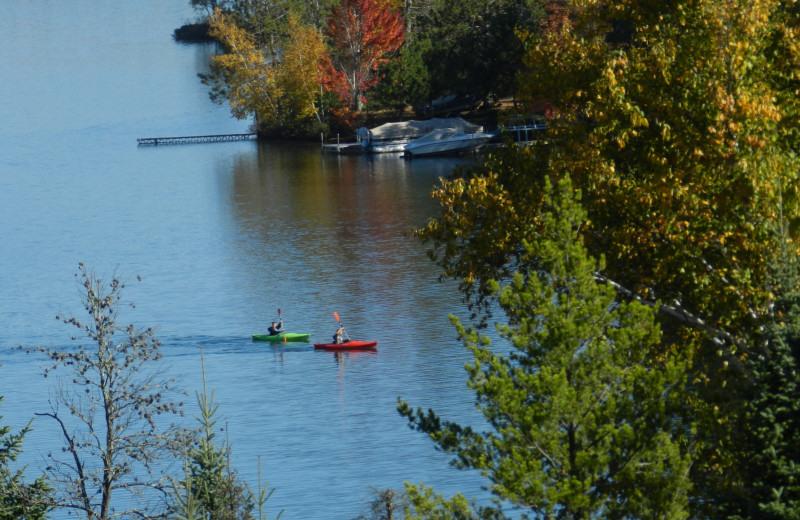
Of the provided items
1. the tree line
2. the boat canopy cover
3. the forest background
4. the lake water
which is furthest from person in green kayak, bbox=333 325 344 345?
the boat canopy cover

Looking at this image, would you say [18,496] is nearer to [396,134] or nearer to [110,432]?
[110,432]

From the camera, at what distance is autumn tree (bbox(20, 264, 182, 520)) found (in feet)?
81.3

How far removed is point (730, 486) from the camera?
16078 mm

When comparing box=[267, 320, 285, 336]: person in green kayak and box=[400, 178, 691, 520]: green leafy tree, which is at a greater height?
box=[400, 178, 691, 520]: green leafy tree

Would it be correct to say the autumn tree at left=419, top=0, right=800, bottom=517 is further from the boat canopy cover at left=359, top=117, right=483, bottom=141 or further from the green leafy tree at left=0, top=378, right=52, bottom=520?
the boat canopy cover at left=359, top=117, right=483, bottom=141

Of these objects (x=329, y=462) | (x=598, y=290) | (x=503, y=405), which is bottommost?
(x=329, y=462)

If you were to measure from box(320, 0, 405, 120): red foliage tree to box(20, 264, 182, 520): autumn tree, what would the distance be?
57.2m

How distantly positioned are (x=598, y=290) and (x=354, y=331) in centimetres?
3145

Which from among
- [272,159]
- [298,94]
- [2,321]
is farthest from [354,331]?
[298,94]

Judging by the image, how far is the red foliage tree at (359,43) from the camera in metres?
102

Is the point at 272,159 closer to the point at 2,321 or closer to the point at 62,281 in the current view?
the point at 62,281

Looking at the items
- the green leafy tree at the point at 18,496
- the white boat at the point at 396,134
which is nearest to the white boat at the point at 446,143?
the white boat at the point at 396,134

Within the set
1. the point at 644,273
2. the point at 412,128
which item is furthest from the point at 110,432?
the point at 412,128

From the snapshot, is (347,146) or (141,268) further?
(347,146)
